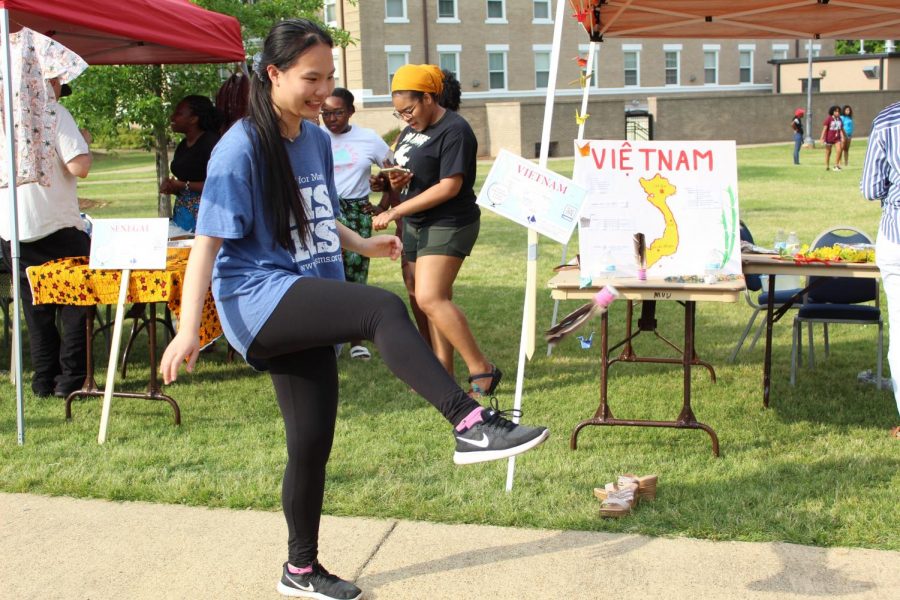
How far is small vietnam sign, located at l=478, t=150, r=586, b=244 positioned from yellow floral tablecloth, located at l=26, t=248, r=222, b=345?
227cm

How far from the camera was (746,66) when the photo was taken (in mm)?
52031

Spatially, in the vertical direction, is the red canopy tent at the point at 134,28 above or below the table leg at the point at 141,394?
above

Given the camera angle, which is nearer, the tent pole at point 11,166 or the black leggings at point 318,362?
the black leggings at point 318,362

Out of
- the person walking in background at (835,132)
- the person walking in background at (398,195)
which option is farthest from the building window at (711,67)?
the person walking in background at (398,195)

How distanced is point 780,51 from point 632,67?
31.8 feet

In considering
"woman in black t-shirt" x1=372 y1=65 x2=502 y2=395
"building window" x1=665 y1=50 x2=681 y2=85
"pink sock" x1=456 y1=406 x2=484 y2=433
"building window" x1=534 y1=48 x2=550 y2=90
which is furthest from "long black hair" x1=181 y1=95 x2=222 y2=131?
"building window" x1=665 y1=50 x2=681 y2=85

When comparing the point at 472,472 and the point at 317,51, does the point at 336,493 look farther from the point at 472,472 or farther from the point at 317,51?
the point at 317,51

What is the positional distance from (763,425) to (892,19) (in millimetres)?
3318

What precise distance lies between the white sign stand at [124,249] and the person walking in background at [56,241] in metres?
0.73

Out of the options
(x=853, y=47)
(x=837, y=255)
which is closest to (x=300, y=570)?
(x=837, y=255)

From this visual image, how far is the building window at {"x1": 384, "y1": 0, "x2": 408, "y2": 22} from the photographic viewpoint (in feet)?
140

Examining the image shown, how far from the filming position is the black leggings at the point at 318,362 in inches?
112

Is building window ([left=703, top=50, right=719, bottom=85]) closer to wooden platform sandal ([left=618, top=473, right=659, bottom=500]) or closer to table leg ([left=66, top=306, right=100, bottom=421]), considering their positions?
table leg ([left=66, top=306, right=100, bottom=421])

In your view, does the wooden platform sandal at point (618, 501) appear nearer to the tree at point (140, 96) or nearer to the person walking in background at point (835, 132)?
the tree at point (140, 96)
